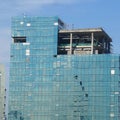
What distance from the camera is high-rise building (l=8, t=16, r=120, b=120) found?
147m

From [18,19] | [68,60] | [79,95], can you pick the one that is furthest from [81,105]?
[18,19]

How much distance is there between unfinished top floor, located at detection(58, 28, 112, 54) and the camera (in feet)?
498

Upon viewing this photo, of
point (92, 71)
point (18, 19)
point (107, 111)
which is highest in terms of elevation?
point (18, 19)

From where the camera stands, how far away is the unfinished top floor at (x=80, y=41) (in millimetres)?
151875

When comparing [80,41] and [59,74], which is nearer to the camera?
[59,74]

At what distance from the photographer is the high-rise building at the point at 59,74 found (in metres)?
147

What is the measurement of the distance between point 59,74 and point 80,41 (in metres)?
11.4

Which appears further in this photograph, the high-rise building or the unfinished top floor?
the unfinished top floor

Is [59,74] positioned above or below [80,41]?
below

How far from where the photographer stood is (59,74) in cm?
14988

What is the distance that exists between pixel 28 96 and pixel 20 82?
431 cm

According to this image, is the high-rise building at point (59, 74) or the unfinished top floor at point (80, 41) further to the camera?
the unfinished top floor at point (80, 41)

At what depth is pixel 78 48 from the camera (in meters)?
154

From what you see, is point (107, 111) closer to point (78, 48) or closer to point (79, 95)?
point (79, 95)
